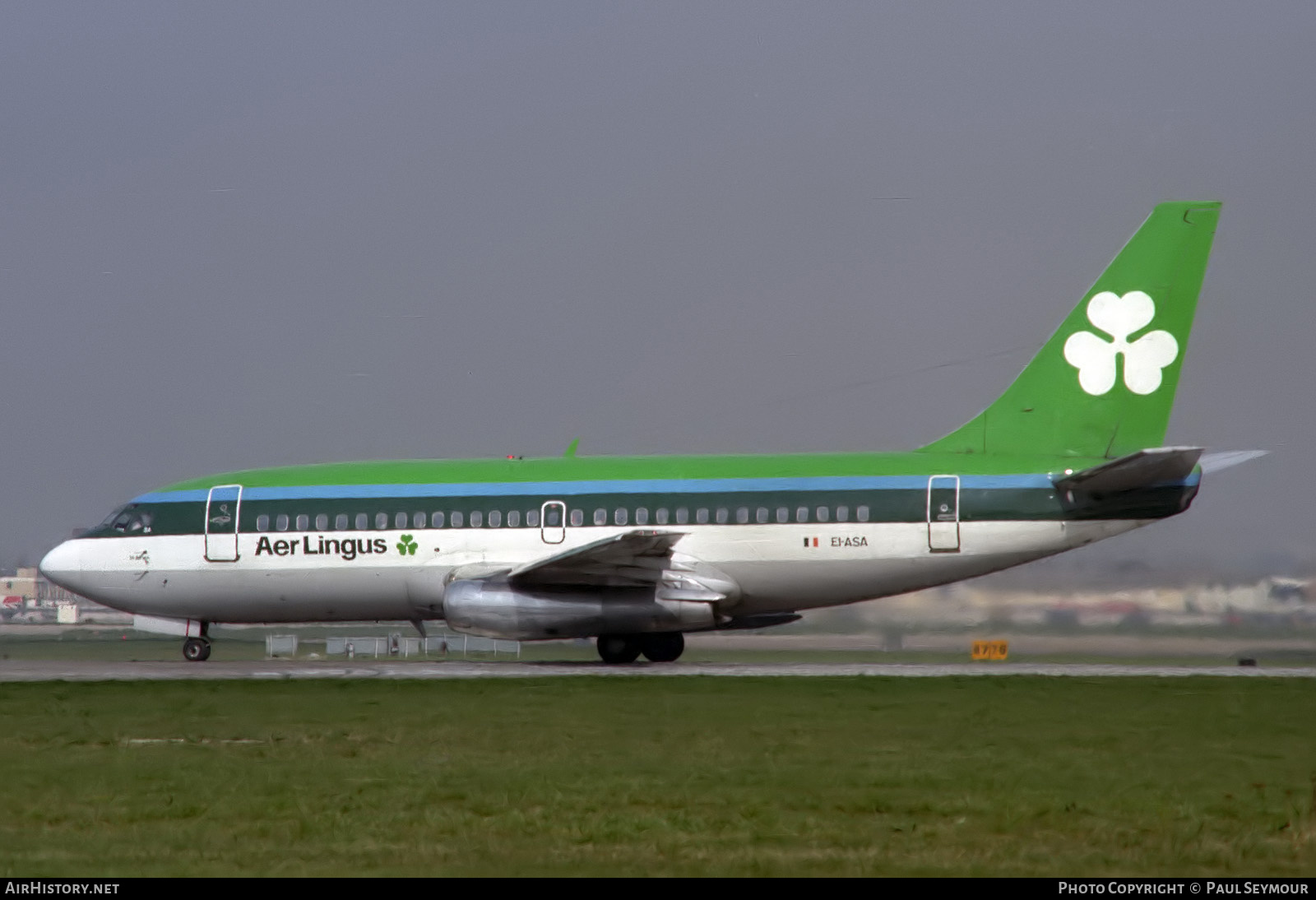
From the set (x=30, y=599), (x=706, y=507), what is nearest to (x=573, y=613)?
(x=706, y=507)

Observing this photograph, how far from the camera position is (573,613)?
2822cm

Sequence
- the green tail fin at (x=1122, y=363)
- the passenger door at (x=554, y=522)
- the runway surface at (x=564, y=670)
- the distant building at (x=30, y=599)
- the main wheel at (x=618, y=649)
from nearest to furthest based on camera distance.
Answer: the runway surface at (x=564, y=670), the green tail fin at (x=1122, y=363), the passenger door at (x=554, y=522), the main wheel at (x=618, y=649), the distant building at (x=30, y=599)

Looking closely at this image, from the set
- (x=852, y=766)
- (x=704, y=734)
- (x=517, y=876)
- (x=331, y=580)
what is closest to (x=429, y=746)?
(x=704, y=734)

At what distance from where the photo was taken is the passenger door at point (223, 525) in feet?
101

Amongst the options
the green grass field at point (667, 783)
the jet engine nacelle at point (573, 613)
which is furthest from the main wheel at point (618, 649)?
the green grass field at point (667, 783)

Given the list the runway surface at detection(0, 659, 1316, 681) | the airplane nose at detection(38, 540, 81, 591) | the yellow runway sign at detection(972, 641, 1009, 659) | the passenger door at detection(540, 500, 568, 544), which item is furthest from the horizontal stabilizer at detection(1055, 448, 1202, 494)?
the airplane nose at detection(38, 540, 81, 591)

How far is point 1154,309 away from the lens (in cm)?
2833

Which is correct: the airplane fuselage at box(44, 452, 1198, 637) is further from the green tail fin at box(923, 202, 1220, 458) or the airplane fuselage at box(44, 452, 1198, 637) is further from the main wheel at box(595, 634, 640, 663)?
the main wheel at box(595, 634, 640, 663)

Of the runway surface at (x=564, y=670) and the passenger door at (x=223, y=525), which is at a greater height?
the passenger door at (x=223, y=525)

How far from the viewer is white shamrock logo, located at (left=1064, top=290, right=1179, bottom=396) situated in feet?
92.7

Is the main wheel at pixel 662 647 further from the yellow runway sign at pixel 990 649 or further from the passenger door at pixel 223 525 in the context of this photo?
the passenger door at pixel 223 525

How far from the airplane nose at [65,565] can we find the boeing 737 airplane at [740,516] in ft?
8.43

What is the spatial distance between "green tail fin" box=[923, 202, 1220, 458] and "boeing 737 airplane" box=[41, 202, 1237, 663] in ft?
0.11
